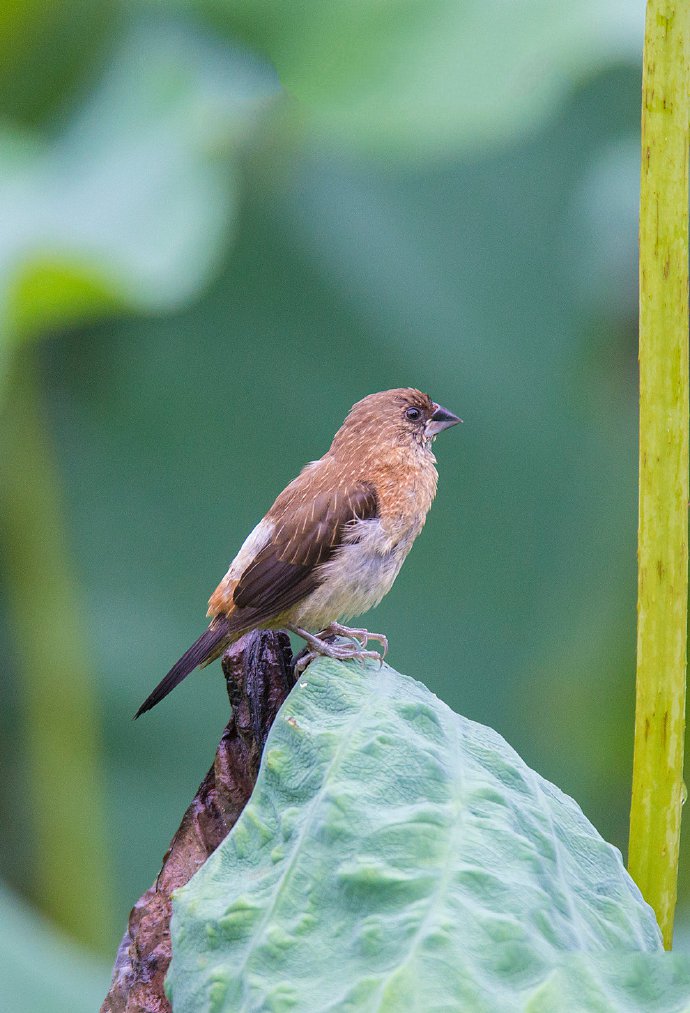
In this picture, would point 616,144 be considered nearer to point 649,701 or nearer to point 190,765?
point 190,765

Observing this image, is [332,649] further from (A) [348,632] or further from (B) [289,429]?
(B) [289,429]

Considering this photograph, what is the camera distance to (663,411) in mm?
1104

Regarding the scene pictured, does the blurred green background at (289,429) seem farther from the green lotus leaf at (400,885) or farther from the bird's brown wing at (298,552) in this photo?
the green lotus leaf at (400,885)

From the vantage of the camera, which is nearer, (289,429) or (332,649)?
(332,649)

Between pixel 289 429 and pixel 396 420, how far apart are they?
1474 mm

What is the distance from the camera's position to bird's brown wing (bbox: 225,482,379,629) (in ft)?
7.00

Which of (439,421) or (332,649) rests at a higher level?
(439,421)

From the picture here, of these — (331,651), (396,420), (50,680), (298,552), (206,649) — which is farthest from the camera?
(50,680)

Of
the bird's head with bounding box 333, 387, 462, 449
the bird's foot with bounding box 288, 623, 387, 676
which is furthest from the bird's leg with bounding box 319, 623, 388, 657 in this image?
the bird's head with bounding box 333, 387, 462, 449

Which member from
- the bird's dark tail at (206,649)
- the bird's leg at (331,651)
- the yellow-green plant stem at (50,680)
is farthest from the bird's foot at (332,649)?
the yellow-green plant stem at (50,680)

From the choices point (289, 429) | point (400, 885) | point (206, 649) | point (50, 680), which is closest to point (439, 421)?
point (206, 649)

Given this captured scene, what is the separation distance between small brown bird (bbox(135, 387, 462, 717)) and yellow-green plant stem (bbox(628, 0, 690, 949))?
3.18 feet

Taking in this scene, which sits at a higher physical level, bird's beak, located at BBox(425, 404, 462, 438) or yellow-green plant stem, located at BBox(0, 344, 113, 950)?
bird's beak, located at BBox(425, 404, 462, 438)

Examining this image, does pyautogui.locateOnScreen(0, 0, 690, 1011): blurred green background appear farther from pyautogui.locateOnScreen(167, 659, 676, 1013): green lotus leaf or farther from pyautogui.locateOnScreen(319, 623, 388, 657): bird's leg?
pyautogui.locateOnScreen(167, 659, 676, 1013): green lotus leaf
